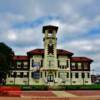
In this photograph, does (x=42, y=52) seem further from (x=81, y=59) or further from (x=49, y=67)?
(x=81, y=59)

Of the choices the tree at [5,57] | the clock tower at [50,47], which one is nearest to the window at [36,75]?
the clock tower at [50,47]

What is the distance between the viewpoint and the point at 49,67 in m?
103

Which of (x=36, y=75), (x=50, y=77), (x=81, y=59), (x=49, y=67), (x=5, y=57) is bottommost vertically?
(x=50, y=77)

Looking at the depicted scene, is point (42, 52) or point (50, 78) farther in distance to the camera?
point (42, 52)

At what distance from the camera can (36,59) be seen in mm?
105250

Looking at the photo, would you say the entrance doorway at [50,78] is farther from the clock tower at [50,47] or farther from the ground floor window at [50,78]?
the clock tower at [50,47]

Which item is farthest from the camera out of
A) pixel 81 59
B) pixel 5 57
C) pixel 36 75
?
pixel 81 59

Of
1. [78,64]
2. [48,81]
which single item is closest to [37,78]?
[48,81]

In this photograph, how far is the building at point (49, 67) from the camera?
103 metres

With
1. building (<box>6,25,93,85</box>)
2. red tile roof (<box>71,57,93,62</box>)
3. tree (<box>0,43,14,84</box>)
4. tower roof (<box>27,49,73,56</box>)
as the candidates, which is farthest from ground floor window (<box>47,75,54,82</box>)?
tree (<box>0,43,14,84</box>)

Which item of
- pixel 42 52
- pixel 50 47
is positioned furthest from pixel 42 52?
pixel 50 47

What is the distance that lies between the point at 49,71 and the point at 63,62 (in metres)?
5.74

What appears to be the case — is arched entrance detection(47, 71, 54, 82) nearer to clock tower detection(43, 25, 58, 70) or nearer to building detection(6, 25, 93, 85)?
building detection(6, 25, 93, 85)

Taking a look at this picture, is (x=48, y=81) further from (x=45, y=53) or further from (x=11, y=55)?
(x=11, y=55)
